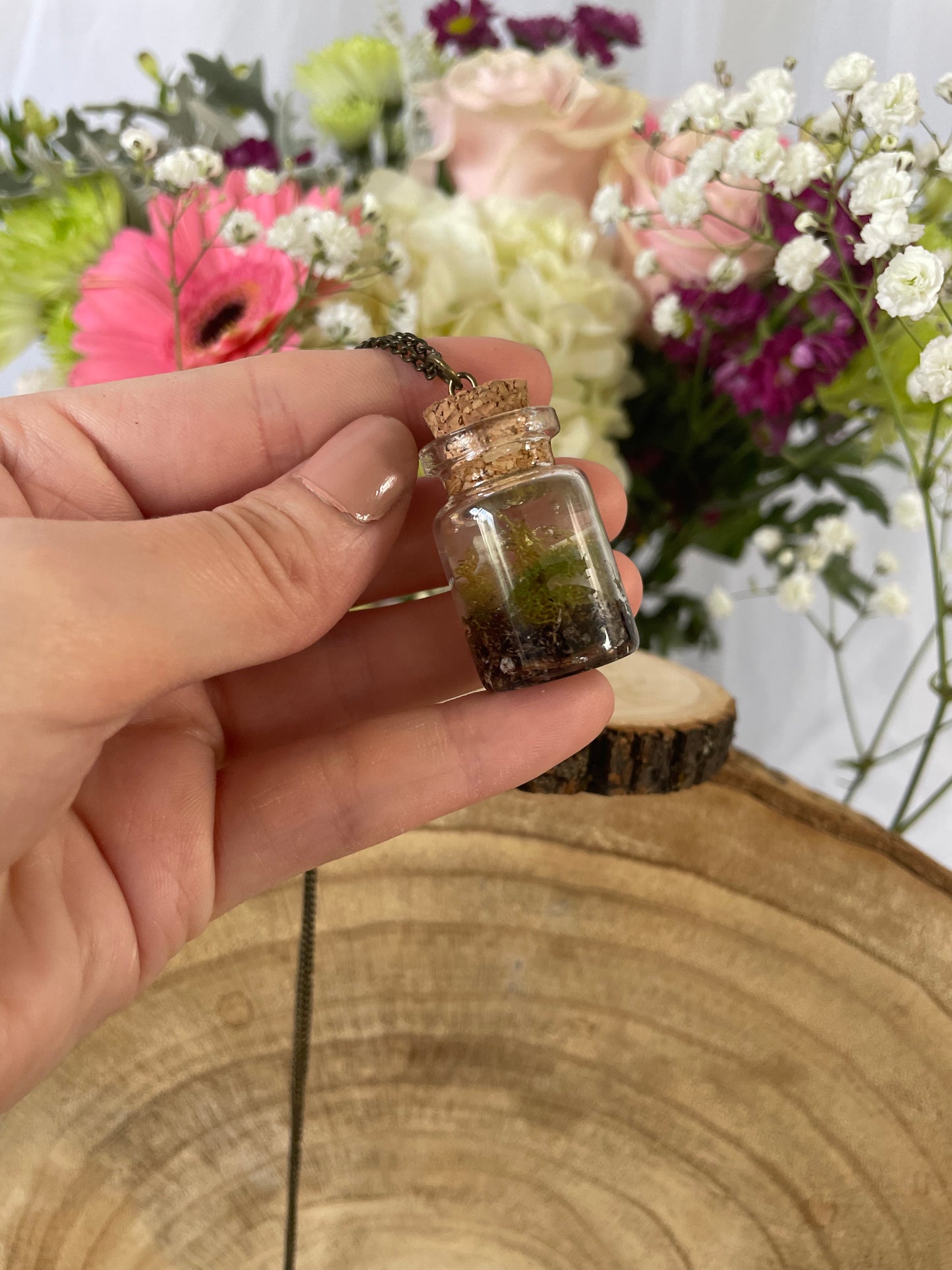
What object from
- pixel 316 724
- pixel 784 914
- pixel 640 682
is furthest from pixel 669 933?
pixel 316 724

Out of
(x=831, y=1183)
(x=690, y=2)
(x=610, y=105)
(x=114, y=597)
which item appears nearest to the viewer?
(x=114, y=597)

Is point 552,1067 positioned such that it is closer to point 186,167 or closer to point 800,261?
point 800,261

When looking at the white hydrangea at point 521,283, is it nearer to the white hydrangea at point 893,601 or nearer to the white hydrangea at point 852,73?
the white hydrangea at point 852,73

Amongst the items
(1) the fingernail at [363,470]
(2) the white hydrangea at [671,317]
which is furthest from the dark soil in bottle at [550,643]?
(2) the white hydrangea at [671,317]

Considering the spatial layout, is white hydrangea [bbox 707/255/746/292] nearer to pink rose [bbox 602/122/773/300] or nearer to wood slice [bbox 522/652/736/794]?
pink rose [bbox 602/122/773/300]

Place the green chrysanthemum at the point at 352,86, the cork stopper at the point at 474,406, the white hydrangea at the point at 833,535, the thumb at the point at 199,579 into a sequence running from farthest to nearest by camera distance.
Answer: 1. the white hydrangea at the point at 833,535
2. the green chrysanthemum at the point at 352,86
3. the cork stopper at the point at 474,406
4. the thumb at the point at 199,579

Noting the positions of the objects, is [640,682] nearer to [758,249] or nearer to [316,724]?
[316,724]
